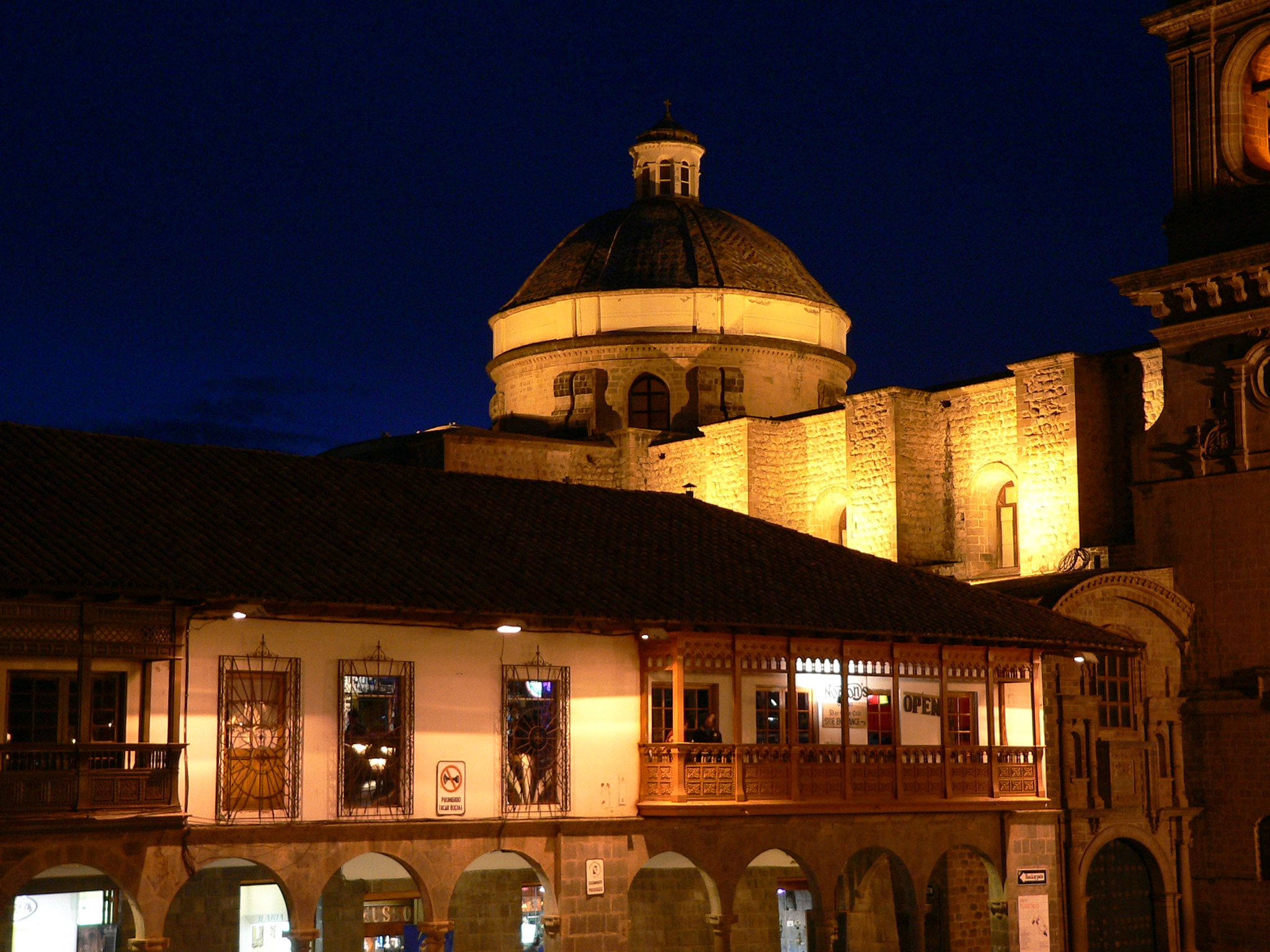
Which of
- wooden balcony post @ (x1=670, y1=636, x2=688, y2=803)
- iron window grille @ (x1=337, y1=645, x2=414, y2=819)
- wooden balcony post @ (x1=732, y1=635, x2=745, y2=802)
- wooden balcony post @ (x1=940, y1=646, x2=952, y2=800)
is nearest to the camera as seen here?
iron window grille @ (x1=337, y1=645, x2=414, y2=819)

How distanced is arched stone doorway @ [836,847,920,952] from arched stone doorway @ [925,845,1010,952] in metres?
0.51

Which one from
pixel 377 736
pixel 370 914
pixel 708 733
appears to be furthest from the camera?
pixel 370 914

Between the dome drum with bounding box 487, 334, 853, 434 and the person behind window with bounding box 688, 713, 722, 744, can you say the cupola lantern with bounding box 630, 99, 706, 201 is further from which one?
the person behind window with bounding box 688, 713, 722, 744

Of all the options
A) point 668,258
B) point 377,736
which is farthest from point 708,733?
point 668,258

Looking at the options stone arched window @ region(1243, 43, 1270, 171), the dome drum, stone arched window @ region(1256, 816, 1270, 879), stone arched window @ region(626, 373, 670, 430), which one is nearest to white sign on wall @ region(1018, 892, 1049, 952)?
stone arched window @ region(1256, 816, 1270, 879)

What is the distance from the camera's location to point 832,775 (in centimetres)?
2642

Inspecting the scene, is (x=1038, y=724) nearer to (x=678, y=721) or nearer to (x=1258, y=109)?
(x=678, y=721)

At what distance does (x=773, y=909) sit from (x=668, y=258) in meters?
23.4

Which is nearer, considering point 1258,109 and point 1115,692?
point 1115,692

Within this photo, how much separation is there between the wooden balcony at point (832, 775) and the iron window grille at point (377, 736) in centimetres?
350

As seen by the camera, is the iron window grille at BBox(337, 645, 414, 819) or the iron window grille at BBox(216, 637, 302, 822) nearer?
the iron window grille at BBox(216, 637, 302, 822)

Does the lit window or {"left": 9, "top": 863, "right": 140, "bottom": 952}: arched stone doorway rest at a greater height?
the lit window

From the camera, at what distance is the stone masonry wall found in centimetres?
3066

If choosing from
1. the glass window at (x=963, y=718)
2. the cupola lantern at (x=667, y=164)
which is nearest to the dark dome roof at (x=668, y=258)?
the cupola lantern at (x=667, y=164)
